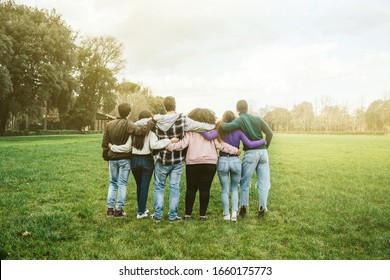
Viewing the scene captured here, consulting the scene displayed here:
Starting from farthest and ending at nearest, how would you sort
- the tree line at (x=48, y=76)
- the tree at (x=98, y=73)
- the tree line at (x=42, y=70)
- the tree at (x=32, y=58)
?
1. the tree at (x=32, y=58)
2. the tree line at (x=42, y=70)
3. the tree line at (x=48, y=76)
4. the tree at (x=98, y=73)

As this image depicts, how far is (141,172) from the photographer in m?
6.09

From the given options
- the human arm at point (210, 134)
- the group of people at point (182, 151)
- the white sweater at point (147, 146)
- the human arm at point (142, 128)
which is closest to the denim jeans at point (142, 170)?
the group of people at point (182, 151)

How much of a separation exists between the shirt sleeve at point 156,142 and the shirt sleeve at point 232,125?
1.02 meters

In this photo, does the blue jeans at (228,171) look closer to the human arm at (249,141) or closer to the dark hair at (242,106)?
the human arm at (249,141)

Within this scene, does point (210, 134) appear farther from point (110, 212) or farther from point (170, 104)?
point (110, 212)

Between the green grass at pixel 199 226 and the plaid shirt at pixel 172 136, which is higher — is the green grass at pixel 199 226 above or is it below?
below

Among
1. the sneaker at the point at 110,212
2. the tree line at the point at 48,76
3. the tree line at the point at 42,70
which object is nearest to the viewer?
the sneaker at the point at 110,212

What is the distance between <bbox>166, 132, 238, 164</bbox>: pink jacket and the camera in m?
5.81

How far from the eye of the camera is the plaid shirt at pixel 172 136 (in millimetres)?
5820

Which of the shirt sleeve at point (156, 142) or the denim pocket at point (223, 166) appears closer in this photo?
the shirt sleeve at point (156, 142)

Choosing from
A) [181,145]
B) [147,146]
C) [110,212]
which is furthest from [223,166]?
[110,212]

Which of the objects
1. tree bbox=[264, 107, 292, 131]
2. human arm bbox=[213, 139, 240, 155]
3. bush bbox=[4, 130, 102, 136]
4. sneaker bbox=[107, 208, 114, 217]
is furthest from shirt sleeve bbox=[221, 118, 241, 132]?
bush bbox=[4, 130, 102, 136]

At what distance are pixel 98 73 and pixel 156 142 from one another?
44.6ft

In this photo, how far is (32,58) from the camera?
26.8m
